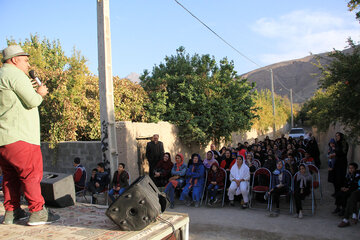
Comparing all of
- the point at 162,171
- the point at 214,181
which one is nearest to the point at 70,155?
the point at 162,171

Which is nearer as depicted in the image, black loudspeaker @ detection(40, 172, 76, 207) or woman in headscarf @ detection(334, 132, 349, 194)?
black loudspeaker @ detection(40, 172, 76, 207)

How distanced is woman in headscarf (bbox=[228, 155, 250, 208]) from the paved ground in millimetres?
315

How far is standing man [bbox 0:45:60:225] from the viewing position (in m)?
2.97

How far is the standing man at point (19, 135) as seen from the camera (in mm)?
2971

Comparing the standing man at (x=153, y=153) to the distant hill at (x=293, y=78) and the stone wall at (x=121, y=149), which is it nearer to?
the stone wall at (x=121, y=149)

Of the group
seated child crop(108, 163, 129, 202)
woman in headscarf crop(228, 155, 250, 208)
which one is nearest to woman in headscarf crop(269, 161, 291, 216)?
woman in headscarf crop(228, 155, 250, 208)

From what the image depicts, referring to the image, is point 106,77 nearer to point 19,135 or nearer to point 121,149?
point 121,149

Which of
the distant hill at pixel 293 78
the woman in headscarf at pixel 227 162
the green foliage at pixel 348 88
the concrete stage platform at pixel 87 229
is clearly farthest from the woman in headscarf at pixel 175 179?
the distant hill at pixel 293 78

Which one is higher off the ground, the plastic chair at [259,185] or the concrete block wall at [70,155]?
the concrete block wall at [70,155]

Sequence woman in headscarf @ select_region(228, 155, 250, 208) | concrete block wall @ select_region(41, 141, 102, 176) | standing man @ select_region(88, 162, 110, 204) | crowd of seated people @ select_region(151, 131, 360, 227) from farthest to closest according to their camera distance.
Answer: concrete block wall @ select_region(41, 141, 102, 176) < woman in headscarf @ select_region(228, 155, 250, 208) < standing man @ select_region(88, 162, 110, 204) < crowd of seated people @ select_region(151, 131, 360, 227)

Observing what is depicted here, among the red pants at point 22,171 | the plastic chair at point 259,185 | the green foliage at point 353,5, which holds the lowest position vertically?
the plastic chair at point 259,185

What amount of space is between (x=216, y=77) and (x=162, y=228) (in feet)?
33.8

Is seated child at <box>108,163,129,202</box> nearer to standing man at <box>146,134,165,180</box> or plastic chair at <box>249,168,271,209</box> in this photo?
standing man at <box>146,134,165,180</box>

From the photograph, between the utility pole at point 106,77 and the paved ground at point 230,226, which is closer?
the paved ground at point 230,226
